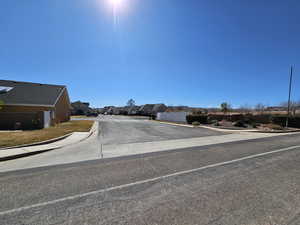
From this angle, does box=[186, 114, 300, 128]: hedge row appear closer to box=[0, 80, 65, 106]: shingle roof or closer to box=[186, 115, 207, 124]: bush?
box=[186, 115, 207, 124]: bush

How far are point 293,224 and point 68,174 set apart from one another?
4.83 m

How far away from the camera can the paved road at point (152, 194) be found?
2.51 m

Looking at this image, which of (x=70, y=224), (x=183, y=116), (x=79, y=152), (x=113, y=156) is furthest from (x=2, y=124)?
(x=183, y=116)

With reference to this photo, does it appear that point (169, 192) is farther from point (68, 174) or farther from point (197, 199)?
point (68, 174)

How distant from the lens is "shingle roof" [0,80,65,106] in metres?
15.8

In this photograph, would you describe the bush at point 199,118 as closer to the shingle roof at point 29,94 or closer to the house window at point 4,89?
the shingle roof at point 29,94

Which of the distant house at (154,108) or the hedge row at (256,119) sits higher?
the distant house at (154,108)

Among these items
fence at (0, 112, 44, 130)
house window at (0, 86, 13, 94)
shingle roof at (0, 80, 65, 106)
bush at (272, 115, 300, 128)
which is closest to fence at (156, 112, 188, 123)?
bush at (272, 115, 300, 128)

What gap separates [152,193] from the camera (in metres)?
3.29

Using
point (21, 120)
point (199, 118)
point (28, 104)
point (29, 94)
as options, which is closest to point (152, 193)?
point (21, 120)

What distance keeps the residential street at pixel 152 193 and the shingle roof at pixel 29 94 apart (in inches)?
545

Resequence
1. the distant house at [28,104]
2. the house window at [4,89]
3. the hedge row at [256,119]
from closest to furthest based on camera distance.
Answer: the distant house at [28,104] < the house window at [4,89] < the hedge row at [256,119]

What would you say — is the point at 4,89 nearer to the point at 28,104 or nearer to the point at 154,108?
the point at 28,104

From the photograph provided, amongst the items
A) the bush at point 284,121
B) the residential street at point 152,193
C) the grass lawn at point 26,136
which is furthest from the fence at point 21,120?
the bush at point 284,121
